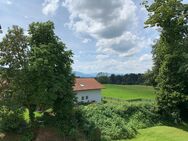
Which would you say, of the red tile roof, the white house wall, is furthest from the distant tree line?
the white house wall

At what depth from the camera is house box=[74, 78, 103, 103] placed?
193 ft

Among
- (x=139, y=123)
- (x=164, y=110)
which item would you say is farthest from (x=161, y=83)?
(x=139, y=123)

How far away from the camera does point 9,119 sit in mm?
24141

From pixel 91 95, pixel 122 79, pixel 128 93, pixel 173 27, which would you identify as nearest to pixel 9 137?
pixel 173 27

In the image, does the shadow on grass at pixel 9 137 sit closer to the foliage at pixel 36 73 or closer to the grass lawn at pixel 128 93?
the foliage at pixel 36 73

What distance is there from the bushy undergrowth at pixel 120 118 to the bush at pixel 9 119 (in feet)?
24.7

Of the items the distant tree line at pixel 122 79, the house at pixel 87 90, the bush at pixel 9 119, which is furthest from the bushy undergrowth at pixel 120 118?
the distant tree line at pixel 122 79

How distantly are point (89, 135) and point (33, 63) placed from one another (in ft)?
28.0

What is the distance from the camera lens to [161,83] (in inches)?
1575

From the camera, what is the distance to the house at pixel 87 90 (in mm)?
58688

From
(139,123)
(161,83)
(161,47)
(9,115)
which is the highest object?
(161,47)

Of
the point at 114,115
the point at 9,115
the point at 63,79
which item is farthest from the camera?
the point at 114,115

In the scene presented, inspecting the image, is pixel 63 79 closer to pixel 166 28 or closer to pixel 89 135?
pixel 89 135

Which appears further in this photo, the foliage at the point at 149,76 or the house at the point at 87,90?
the house at the point at 87,90
